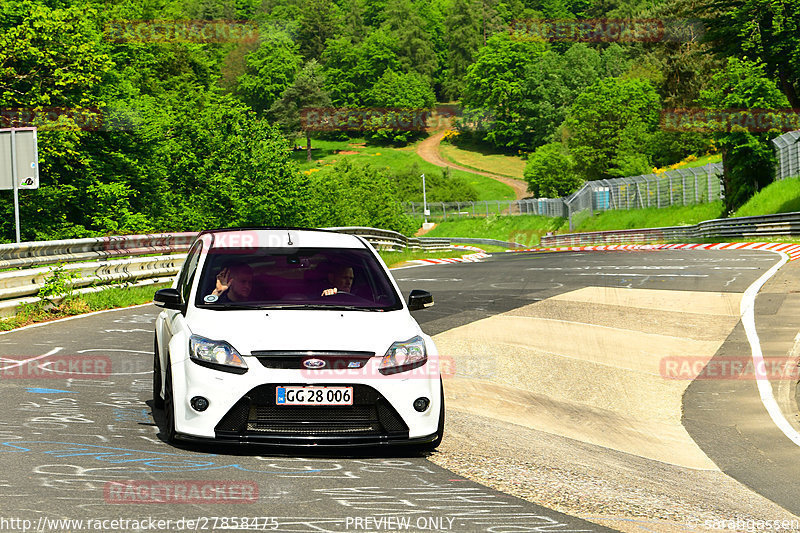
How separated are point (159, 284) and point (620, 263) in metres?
13.9

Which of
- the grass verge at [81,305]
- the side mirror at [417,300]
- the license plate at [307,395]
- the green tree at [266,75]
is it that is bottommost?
the grass verge at [81,305]

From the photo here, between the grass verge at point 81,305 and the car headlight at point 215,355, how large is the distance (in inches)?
352

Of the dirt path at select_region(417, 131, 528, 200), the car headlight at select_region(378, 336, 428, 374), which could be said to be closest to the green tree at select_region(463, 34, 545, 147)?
the dirt path at select_region(417, 131, 528, 200)

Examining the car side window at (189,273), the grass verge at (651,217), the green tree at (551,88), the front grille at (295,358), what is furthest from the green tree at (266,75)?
the front grille at (295,358)

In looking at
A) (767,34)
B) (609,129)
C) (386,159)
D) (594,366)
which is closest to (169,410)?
(594,366)

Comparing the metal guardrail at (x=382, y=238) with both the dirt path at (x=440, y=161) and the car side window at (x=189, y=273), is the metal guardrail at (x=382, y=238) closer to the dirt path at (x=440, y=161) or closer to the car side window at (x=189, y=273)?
the car side window at (x=189, y=273)

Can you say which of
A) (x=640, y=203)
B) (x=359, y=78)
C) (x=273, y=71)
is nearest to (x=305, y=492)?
(x=640, y=203)

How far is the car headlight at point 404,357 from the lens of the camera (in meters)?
7.06

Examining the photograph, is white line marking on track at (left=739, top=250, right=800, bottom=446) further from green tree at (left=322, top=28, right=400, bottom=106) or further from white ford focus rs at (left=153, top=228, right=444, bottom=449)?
green tree at (left=322, top=28, right=400, bottom=106)

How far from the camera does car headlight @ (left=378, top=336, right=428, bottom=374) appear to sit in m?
7.06

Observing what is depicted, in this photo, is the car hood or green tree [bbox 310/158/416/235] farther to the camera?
green tree [bbox 310/158/416/235]

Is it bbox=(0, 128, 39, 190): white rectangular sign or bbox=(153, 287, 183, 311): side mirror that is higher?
bbox=(0, 128, 39, 190): white rectangular sign

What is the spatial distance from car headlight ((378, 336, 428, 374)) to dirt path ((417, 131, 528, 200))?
128 m

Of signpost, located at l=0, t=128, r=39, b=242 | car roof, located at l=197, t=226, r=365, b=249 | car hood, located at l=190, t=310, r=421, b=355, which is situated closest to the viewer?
car hood, located at l=190, t=310, r=421, b=355
